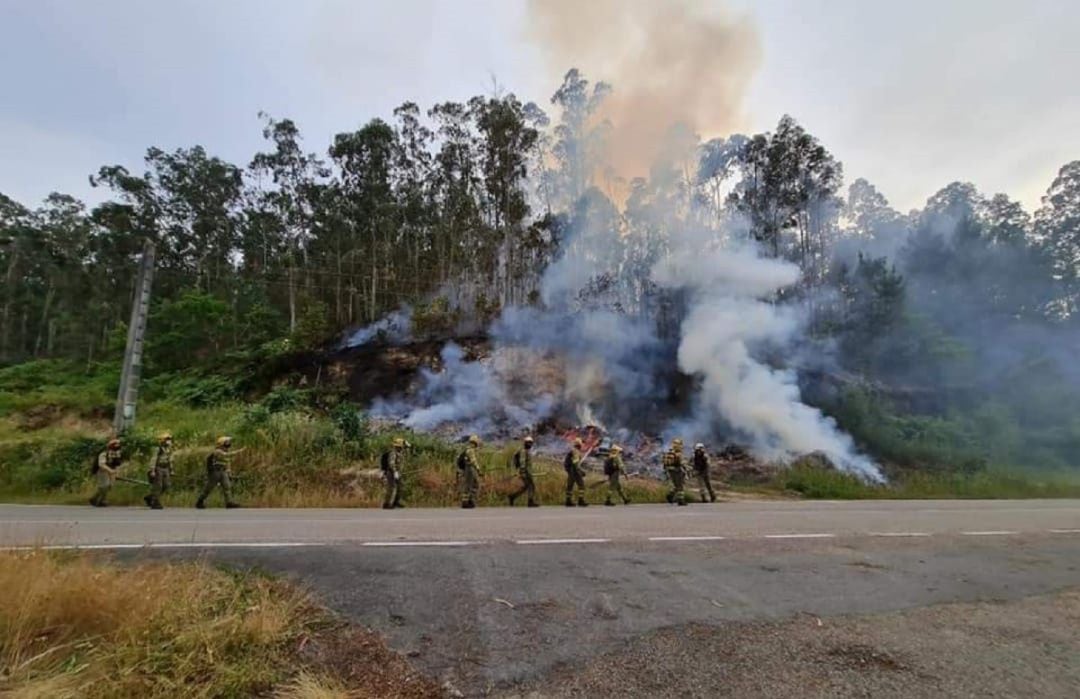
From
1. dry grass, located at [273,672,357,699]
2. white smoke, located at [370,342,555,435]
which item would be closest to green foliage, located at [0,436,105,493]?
white smoke, located at [370,342,555,435]

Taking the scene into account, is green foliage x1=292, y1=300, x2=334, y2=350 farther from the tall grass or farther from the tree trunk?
the tree trunk

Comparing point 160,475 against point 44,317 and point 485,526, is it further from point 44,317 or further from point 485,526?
point 44,317

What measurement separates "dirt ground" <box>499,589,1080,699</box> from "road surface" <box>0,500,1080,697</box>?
0.02 metres

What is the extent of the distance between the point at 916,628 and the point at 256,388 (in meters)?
30.7

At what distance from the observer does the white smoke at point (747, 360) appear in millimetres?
22266

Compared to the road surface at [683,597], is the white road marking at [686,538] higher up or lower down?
higher up

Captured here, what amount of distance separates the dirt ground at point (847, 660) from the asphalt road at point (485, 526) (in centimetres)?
333

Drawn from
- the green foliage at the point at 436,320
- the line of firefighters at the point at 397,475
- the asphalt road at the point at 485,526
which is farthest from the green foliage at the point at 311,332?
the asphalt road at the point at 485,526

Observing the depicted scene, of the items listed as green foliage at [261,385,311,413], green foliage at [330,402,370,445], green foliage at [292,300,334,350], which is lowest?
green foliage at [330,402,370,445]

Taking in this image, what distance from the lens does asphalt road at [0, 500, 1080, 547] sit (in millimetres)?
7621

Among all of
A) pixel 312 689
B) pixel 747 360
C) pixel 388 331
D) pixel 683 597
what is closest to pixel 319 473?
pixel 683 597

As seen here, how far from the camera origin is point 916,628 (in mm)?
4551

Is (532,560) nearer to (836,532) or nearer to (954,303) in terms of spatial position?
(836,532)

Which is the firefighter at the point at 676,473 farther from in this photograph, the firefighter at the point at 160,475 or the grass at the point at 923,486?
the firefighter at the point at 160,475
